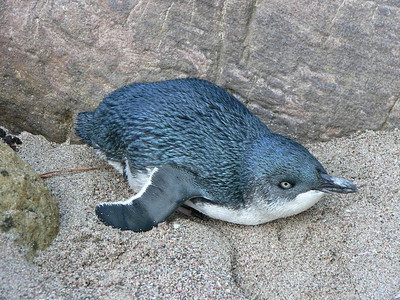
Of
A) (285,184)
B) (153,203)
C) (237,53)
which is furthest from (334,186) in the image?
(237,53)

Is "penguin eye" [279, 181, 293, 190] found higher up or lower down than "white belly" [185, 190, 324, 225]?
higher up

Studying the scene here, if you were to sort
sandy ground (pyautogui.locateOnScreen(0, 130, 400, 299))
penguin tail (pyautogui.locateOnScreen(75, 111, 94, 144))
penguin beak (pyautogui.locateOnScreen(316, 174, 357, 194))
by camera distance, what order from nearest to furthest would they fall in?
1. sandy ground (pyautogui.locateOnScreen(0, 130, 400, 299))
2. penguin beak (pyautogui.locateOnScreen(316, 174, 357, 194))
3. penguin tail (pyautogui.locateOnScreen(75, 111, 94, 144))

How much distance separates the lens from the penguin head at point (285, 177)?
3359 mm

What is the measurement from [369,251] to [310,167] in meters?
0.57

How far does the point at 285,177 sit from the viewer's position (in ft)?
11.0

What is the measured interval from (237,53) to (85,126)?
3.81 ft

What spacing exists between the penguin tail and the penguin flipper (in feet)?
2.23

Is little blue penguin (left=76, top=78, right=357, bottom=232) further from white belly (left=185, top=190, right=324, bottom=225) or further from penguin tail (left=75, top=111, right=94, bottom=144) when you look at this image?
penguin tail (left=75, top=111, right=94, bottom=144)

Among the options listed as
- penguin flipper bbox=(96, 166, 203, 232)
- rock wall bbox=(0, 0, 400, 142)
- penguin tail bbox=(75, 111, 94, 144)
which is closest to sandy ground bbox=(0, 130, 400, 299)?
penguin flipper bbox=(96, 166, 203, 232)

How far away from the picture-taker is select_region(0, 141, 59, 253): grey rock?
10.1 ft

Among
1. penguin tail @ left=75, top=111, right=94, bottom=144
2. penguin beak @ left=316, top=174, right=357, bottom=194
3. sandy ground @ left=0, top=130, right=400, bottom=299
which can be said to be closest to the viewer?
sandy ground @ left=0, top=130, right=400, bottom=299

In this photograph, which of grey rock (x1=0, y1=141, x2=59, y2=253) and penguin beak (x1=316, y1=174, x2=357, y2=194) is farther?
penguin beak (x1=316, y1=174, x2=357, y2=194)

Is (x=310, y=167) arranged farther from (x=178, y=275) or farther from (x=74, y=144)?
(x=74, y=144)

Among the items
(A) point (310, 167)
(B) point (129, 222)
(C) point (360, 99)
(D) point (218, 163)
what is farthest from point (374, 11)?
(B) point (129, 222)
